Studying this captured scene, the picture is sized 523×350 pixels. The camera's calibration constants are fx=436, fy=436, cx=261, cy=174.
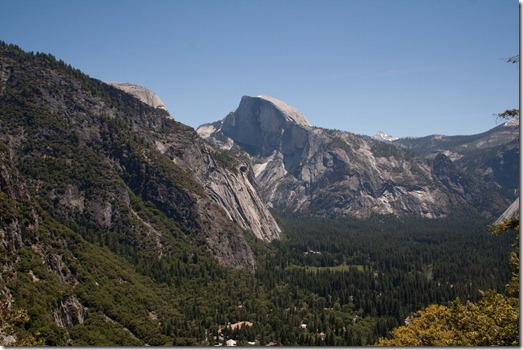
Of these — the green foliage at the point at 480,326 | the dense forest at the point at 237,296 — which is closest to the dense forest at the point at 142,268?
the dense forest at the point at 237,296

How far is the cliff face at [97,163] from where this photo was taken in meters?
128

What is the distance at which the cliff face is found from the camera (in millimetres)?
128000

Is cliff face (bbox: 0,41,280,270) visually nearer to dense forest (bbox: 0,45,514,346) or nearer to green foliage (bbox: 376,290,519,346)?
dense forest (bbox: 0,45,514,346)

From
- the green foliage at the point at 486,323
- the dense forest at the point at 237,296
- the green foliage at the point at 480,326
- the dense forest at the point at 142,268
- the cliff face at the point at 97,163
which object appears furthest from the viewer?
the cliff face at the point at 97,163

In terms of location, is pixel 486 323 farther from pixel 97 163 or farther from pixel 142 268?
pixel 97 163

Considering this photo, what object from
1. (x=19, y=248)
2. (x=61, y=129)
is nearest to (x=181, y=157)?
(x=61, y=129)

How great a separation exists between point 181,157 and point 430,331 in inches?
6502

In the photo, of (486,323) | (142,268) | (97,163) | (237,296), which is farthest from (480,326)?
(97,163)

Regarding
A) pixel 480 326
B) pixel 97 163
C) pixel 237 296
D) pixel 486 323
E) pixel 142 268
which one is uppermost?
pixel 97 163

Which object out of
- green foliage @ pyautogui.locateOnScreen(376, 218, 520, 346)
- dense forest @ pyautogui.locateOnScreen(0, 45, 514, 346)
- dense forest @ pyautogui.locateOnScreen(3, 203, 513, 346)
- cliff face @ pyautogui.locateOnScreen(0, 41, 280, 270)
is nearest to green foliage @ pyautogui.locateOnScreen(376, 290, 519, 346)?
green foliage @ pyautogui.locateOnScreen(376, 218, 520, 346)

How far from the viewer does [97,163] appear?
470 ft

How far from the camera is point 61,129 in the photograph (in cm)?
14862

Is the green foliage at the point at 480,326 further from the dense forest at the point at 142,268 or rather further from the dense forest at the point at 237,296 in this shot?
the dense forest at the point at 237,296

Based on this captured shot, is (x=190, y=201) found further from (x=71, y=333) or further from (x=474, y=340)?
(x=474, y=340)
